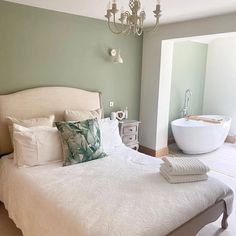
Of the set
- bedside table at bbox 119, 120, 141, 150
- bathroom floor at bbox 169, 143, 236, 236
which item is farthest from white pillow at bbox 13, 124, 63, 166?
bathroom floor at bbox 169, 143, 236, 236

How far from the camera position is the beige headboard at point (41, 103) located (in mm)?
2971

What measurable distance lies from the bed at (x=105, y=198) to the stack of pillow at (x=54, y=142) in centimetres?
10

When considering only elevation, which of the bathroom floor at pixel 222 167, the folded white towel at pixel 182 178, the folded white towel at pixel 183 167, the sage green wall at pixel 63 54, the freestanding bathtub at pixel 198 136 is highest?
the sage green wall at pixel 63 54

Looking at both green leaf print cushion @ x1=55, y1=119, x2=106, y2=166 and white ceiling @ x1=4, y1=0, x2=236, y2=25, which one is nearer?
green leaf print cushion @ x1=55, y1=119, x2=106, y2=166

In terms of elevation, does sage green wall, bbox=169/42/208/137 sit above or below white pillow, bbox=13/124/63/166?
above

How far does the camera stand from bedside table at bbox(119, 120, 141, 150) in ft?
13.1

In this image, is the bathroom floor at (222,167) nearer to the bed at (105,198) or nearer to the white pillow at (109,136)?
the bed at (105,198)

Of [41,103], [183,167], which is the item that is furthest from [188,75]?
[183,167]

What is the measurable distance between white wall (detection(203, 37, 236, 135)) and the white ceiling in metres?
2.63

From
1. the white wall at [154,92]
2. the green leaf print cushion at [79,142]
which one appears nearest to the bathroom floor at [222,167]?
the white wall at [154,92]

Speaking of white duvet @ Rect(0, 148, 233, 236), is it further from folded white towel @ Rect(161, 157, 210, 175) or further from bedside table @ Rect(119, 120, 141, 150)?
bedside table @ Rect(119, 120, 141, 150)

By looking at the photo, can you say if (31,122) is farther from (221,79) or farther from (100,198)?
(221,79)

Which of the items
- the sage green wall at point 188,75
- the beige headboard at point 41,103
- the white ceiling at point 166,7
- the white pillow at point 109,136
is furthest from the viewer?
the sage green wall at point 188,75

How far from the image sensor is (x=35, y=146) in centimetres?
261
